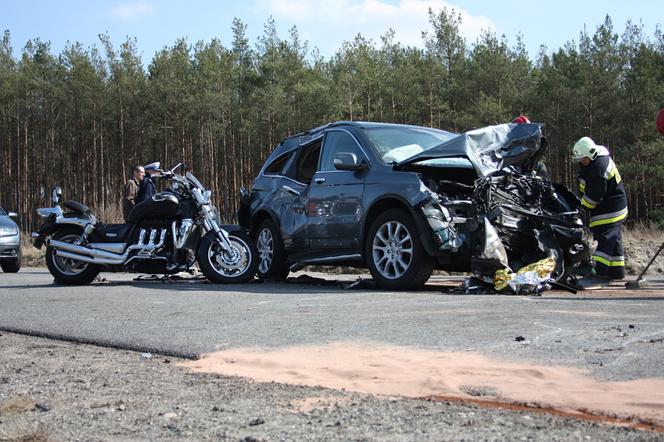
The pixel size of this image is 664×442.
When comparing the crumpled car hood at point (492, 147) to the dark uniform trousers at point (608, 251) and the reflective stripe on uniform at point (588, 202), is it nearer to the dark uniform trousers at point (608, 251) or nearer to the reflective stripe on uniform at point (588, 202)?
the reflective stripe on uniform at point (588, 202)

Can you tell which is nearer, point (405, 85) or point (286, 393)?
point (286, 393)

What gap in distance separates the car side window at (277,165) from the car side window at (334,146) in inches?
39.8

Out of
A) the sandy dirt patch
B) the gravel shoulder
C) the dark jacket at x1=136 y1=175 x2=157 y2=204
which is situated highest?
the dark jacket at x1=136 y1=175 x2=157 y2=204

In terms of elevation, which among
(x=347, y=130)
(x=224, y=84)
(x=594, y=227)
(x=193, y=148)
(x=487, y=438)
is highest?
(x=224, y=84)

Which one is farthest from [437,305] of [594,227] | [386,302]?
[594,227]

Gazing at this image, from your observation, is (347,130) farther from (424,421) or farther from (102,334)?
(424,421)

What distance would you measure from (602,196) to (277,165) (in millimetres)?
4499

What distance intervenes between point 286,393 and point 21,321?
4053 mm

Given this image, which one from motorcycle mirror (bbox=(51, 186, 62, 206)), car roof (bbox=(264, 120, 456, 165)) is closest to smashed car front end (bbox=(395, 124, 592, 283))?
car roof (bbox=(264, 120, 456, 165))

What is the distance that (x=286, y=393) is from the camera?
435 cm

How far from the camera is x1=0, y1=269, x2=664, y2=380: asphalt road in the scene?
5383 millimetres

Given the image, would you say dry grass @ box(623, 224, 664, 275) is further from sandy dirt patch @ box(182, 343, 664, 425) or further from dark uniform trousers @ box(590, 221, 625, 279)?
sandy dirt patch @ box(182, 343, 664, 425)

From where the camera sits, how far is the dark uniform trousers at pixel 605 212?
10.5m

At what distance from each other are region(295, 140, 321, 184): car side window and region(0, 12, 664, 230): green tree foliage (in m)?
33.0
